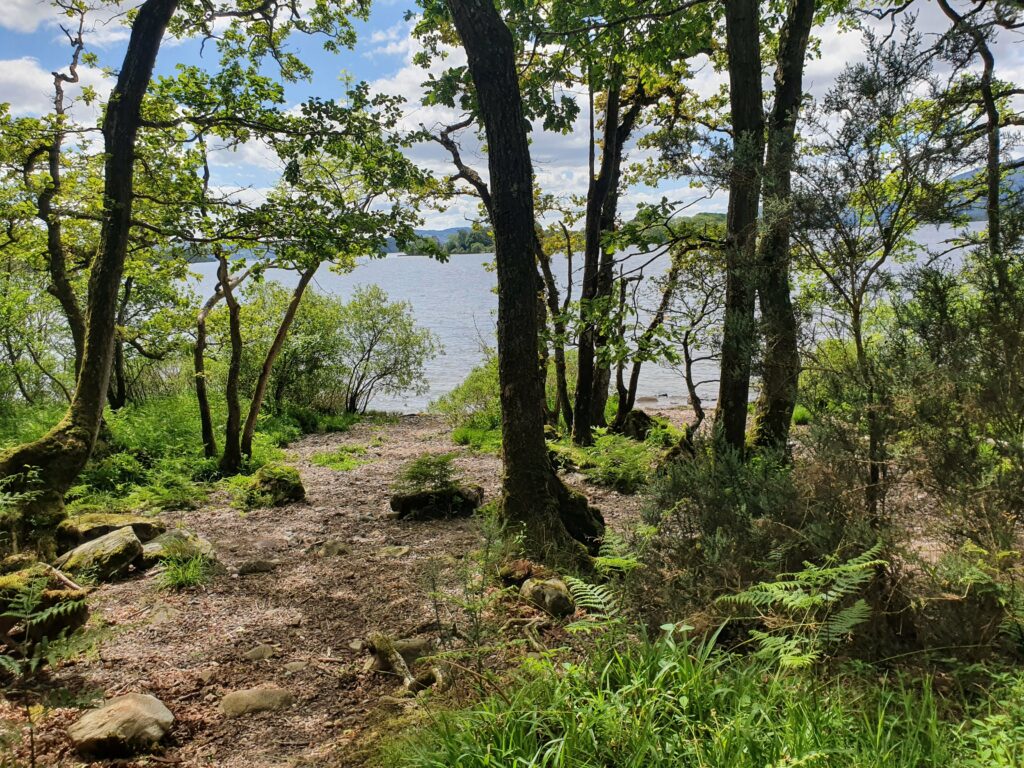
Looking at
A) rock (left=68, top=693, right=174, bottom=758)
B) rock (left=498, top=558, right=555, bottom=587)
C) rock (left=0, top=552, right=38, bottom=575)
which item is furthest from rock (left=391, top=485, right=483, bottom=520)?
rock (left=68, top=693, right=174, bottom=758)

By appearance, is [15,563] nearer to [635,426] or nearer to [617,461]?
[617,461]

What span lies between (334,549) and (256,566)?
73 centimetres

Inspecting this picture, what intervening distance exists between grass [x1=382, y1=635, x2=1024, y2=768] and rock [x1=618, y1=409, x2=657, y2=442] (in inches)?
361

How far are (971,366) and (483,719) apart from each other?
3.19 m

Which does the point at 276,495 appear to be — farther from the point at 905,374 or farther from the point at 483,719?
the point at 905,374

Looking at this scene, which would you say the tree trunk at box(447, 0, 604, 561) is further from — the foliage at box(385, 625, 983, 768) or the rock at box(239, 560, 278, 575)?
the foliage at box(385, 625, 983, 768)

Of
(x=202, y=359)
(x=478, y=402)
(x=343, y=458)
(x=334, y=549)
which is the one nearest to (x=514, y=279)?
(x=334, y=549)

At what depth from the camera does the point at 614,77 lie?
7.64 metres

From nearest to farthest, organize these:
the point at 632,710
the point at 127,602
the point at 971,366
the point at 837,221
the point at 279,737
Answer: the point at 632,710 → the point at 279,737 → the point at 971,366 → the point at 837,221 → the point at 127,602

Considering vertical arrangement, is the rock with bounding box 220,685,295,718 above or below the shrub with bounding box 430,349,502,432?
below

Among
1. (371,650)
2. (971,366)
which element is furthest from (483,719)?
(971,366)

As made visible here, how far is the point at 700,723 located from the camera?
220 centimetres

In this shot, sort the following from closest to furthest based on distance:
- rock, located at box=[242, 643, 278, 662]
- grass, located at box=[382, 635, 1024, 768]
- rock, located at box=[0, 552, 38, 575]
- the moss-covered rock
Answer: grass, located at box=[382, 635, 1024, 768]
rock, located at box=[242, 643, 278, 662]
rock, located at box=[0, 552, 38, 575]
the moss-covered rock

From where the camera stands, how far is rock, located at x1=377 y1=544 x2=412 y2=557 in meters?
5.53
